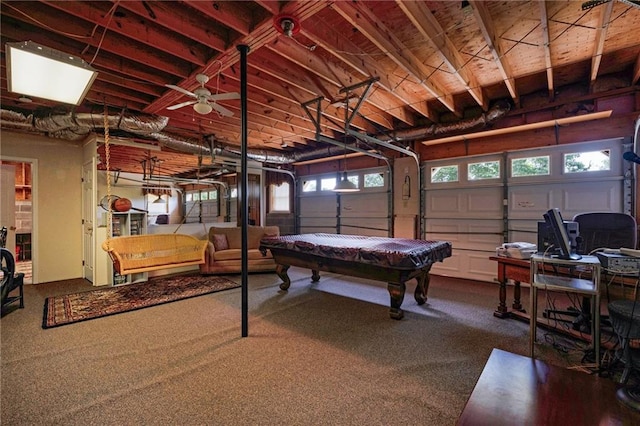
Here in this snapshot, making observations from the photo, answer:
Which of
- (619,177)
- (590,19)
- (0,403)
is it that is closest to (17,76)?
(0,403)

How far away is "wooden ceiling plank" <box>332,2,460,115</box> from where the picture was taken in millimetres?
2326

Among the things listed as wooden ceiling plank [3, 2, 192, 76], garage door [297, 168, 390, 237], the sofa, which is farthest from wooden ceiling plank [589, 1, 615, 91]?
the sofa

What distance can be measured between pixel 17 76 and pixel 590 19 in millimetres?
5103

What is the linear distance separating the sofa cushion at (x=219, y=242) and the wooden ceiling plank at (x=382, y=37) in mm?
4637

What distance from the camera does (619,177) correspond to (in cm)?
406

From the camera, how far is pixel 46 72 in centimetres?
225

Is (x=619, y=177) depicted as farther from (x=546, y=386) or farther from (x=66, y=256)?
(x=66, y=256)

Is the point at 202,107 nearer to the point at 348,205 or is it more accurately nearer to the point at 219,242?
the point at 219,242

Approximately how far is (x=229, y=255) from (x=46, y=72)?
12.6 feet

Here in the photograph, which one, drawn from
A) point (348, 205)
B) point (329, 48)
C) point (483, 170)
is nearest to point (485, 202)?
point (483, 170)

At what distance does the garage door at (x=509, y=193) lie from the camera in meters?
4.20

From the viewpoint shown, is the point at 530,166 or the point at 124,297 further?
the point at 530,166

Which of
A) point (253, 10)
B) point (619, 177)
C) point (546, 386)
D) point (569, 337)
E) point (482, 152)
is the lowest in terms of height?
point (569, 337)

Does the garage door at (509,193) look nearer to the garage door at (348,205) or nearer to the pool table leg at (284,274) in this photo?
the garage door at (348,205)
